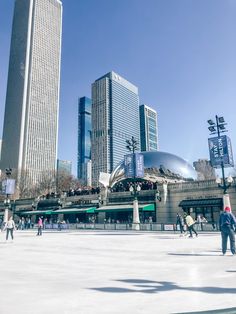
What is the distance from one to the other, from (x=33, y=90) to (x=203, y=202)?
159228mm

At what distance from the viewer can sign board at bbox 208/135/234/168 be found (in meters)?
27.3

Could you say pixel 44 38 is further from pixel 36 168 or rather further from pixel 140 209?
pixel 140 209

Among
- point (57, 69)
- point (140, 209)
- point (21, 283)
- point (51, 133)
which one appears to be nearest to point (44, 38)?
point (57, 69)

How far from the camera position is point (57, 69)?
193 metres

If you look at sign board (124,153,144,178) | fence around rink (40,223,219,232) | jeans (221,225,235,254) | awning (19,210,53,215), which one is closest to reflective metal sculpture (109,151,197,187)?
awning (19,210,53,215)

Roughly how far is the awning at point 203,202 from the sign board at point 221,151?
22.6 ft

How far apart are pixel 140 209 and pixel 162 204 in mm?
3018

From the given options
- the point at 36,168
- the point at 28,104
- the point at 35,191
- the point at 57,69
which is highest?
the point at 57,69

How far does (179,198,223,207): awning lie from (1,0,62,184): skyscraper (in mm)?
Answer: 133833

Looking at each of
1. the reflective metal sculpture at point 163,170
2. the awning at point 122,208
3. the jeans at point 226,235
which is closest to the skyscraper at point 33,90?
the reflective metal sculpture at point 163,170

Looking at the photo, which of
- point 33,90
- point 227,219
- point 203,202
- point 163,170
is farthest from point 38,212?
point 33,90

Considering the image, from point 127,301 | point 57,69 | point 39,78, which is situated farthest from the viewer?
point 57,69

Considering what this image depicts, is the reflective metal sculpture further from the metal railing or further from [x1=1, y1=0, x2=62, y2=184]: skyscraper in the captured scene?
[x1=1, y1=0, x2=62, y2=184]: skyscraper

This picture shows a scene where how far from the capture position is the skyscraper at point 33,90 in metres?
166
